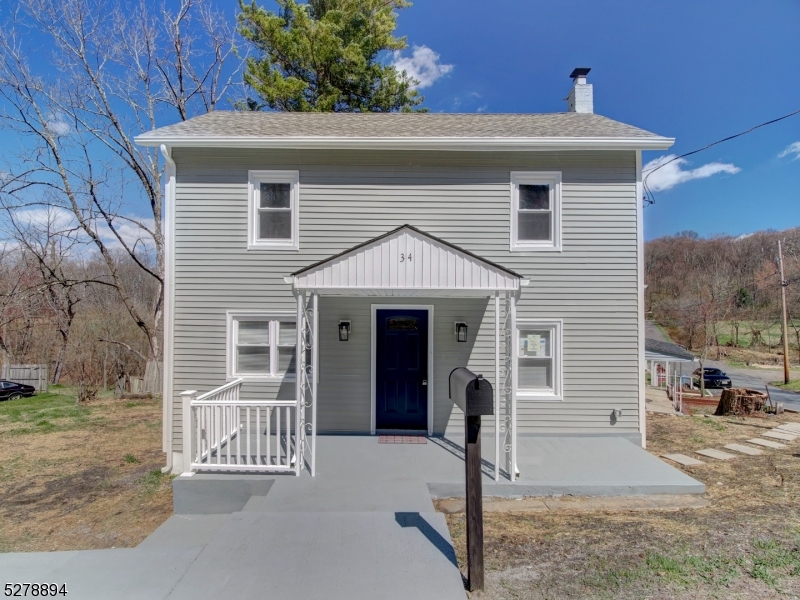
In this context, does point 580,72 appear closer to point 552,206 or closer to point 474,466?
point 552,206

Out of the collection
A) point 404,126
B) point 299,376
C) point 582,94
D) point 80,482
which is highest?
point 582,94

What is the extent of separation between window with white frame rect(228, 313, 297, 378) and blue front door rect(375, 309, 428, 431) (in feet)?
4.73

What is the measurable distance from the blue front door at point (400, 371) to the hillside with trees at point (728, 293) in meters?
28.2

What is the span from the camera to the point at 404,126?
7.83m

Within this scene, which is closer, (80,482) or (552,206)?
(80,482)

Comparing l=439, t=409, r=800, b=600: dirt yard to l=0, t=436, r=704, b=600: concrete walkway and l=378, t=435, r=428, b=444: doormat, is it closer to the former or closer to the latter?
l=0, t=436, r=704, b=600: concrete walkway

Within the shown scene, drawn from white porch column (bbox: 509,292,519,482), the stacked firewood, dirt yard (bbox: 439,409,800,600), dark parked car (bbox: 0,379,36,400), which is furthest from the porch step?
dark parked car (bbox: 0,379,36,400)

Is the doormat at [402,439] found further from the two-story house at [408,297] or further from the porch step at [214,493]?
the porch step at [214,493]

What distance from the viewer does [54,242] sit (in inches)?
642

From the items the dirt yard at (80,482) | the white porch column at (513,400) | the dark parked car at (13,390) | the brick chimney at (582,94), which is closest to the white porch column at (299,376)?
the dirt yard at (80,482)

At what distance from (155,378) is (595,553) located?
14.6 meters

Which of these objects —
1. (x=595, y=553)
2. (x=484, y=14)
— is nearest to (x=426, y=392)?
(x=595, y=553)

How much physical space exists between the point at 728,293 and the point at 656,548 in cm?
3820

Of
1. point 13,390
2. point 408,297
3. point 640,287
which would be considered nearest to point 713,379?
point 640,287
